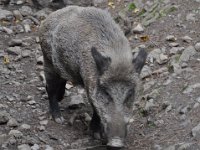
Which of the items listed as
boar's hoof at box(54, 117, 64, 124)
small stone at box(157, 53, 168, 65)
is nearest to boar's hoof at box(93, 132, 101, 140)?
boar's hoof at box(54, 117, 64, 124)

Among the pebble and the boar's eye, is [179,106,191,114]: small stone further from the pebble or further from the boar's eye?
the pebble

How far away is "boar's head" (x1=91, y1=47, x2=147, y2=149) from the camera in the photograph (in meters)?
6.09

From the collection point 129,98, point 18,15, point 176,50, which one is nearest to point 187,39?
point 176,50

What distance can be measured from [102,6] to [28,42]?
1.82 meters

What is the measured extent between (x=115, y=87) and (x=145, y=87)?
1685mm

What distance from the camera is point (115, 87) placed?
244 inches

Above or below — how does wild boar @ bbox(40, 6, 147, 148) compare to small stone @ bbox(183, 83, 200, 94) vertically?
above

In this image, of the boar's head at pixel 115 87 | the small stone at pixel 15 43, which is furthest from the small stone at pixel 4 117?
the small stone at pixel 15 43

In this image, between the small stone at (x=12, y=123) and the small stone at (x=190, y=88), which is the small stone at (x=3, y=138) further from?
the small stone at (x=190, y=88)

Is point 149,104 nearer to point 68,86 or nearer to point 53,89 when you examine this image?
point 53,89

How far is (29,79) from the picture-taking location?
28.2 feet

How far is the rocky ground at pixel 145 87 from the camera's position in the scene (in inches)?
265

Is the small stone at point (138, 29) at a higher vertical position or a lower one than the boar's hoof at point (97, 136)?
higher

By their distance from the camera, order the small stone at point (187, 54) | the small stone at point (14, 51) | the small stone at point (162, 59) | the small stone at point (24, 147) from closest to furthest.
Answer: the small stone at point (24, 147)
the small stone at point (187, 54)
the small stone at point (162, 59)
the small stone at point (14, 51)
